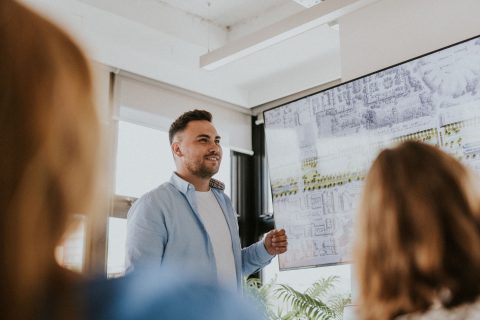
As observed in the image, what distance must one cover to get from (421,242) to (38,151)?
68 cm

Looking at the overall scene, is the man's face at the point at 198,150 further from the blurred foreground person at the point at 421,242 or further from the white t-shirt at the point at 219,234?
the blurred foreground person at the point at 421,242

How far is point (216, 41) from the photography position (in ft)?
14.6

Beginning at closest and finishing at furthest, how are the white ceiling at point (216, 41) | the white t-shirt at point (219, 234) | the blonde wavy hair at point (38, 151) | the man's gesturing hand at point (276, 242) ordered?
the blonde wavy hair at point (38, 151)
the white t-shirt at point (219, 234)
the man's gesturing hand at point (276, 242)
the white ceiling at point (216, 41)

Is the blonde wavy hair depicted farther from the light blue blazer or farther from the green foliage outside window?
the green foliage outside window

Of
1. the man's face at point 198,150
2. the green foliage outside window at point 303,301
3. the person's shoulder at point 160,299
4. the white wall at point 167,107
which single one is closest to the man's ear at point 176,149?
the man's face at point 198,150

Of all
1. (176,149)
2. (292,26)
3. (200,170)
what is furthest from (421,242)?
(292,26)

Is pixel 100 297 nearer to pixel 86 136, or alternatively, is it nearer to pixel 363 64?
pixel 86 136

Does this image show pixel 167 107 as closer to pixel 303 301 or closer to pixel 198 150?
pixel 198 150

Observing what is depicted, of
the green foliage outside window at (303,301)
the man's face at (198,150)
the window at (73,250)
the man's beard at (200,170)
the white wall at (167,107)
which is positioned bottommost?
the green foliage outside window at (303,301)

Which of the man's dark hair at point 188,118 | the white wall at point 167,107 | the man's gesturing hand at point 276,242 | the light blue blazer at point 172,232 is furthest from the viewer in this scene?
the white wall at point 167,107

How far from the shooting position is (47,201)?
408 millimetres

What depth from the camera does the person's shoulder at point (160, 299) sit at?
16.8 inches

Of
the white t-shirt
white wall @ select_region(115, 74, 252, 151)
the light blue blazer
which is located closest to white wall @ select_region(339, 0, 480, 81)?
the white t-shirt

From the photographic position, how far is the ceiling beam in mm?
3330
